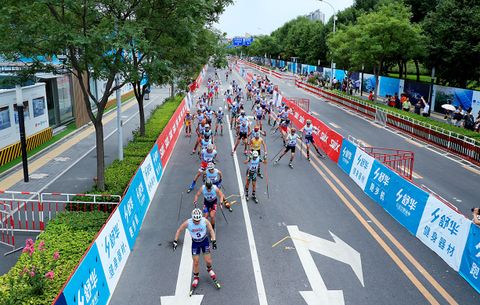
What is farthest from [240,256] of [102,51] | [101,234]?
[102,51]

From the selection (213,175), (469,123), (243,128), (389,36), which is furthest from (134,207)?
(389,36)

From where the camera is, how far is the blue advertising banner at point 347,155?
1816 centimetres

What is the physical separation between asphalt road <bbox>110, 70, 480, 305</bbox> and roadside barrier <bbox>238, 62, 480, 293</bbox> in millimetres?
258

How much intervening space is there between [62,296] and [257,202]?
28.3ft

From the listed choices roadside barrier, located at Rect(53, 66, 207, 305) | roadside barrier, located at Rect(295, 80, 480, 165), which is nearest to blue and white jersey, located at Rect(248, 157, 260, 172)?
roadside barrier, located at Rect(53, 66, 207, 305)

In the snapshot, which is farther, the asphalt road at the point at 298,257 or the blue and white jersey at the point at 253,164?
the blue and white jersey at the point at 253,164

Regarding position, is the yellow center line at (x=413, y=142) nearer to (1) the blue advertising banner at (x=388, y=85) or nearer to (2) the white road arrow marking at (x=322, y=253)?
(2) the white road arrow marking at (x=322, y=253)

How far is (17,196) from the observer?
1573 cm

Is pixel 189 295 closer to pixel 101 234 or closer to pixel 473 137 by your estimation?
pixel 101 234

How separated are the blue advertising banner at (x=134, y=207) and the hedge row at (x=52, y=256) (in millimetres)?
671

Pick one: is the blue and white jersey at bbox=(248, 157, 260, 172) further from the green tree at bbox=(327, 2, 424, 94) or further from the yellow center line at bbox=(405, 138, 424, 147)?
the green tree at bbox=(327, 2, 424, 94)

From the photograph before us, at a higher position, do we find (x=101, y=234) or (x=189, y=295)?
(x=101, y=234)

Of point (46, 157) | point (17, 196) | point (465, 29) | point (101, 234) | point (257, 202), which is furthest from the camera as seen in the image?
point (465, 29)

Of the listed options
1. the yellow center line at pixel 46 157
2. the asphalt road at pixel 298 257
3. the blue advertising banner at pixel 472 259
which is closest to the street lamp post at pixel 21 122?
the yellow center line at pixel 46 157
